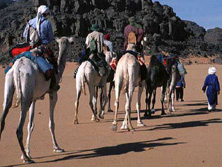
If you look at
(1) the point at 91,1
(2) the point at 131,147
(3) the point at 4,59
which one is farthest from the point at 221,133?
(1) the point at 91,1

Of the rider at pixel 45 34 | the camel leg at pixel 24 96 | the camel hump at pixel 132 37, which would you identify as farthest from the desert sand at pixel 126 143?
the camel hump at pixel 132 37

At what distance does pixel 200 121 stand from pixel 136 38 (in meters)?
3.69

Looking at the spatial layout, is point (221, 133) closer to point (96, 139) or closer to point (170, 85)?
point (96, 139)

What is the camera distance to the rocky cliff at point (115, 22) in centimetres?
9481

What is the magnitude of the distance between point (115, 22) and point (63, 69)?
99.3m

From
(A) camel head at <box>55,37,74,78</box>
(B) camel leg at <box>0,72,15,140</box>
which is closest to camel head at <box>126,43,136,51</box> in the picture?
(A) camel head at <box>55,37,74,78</box>

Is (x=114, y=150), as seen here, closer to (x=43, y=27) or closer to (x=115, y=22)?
(x=43, y=27)

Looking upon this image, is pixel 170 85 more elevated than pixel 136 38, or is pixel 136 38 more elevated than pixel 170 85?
pixel 136 38

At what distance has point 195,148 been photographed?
33.7 ft

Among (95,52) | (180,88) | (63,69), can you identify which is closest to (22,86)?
(63,69)

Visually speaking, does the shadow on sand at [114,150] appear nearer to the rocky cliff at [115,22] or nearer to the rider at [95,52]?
the rider at [95,52]

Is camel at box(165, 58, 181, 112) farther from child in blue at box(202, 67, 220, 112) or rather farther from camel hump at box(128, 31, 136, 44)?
camel hump at box(128, 31, 136, 44)

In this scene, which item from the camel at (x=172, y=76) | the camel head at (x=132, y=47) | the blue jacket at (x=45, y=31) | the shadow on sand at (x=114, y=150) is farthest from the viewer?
the camel at (x=172, y=76)

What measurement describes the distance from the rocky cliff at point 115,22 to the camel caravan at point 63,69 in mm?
61878
